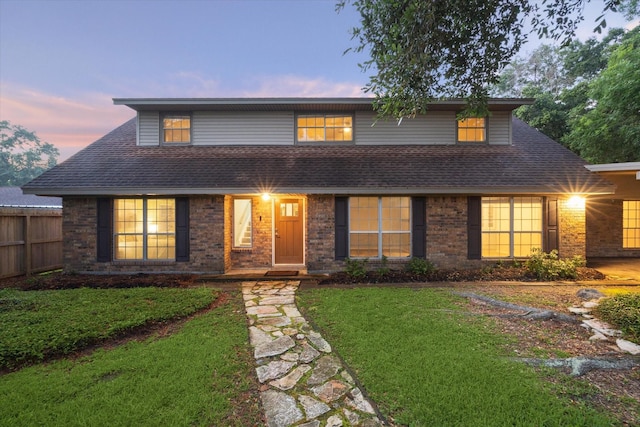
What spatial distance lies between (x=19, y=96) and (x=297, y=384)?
2227cm

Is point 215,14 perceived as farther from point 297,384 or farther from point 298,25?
point 297,384

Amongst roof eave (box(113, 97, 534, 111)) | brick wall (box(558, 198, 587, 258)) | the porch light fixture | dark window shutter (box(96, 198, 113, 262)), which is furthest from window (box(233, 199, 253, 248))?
the porch light fixture

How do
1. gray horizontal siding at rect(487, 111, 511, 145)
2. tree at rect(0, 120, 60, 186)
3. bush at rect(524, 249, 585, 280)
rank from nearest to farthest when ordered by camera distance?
bush at rect(524, 249, 585, 280) → gray horizontal siding at rect(487, 111, 511, 145) → tree at rect(0, 120, 60, 186)

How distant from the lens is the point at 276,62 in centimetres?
2122

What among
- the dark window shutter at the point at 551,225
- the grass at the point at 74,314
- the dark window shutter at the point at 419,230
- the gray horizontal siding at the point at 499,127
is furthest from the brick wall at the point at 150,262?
the dark window shutter at the point at 551,225

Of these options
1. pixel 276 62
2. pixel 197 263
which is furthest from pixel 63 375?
pixel 276 62

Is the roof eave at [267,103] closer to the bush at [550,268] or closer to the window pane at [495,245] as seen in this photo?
the window pane at [495,245]

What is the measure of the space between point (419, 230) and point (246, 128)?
603 centimetres

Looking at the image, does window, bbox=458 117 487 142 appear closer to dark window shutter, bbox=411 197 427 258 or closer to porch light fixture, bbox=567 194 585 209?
porch light fixture, bbox=567 194 585 209

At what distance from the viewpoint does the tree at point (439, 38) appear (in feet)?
16.1

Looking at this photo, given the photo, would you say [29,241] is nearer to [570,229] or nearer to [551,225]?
[551,225]

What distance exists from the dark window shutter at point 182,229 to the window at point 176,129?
255 centimetres

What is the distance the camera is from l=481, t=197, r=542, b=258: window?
8.15 metres

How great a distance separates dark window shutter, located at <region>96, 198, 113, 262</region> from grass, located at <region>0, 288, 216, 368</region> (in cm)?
154
